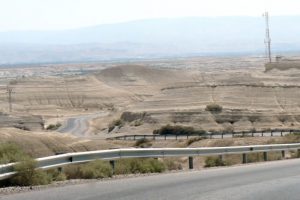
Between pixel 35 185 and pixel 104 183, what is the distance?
5.22 feet

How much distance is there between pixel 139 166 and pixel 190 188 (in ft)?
15.1

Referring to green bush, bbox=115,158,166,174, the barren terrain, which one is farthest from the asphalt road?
the barren terrain

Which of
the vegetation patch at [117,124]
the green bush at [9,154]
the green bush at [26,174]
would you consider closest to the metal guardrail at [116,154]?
the green bush at [26,174]

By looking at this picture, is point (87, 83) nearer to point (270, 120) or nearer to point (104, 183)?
point (270, 120)

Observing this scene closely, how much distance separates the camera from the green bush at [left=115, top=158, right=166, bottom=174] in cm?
1870

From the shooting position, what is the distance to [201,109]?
86.4m

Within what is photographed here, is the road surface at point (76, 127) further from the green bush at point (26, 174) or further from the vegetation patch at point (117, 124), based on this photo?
the green bush at point (26, 174)

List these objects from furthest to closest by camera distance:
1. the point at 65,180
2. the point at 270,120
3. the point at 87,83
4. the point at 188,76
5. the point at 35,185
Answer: the point at 188,76 < the point at 87,83 < the point at 270,120 < the point at 65,180 < the point at 35,185

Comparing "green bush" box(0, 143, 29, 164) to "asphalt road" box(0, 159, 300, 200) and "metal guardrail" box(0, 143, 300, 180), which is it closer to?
"metal guardrail" box(0, 143, 300, 180)

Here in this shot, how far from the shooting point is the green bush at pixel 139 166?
1870 centimetres

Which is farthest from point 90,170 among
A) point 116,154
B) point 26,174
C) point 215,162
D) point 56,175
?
point 215,162

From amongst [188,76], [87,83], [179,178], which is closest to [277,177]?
[179,178]

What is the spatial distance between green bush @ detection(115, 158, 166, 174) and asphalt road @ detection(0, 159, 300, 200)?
3.09 ft

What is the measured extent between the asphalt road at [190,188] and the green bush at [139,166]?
0.94m
